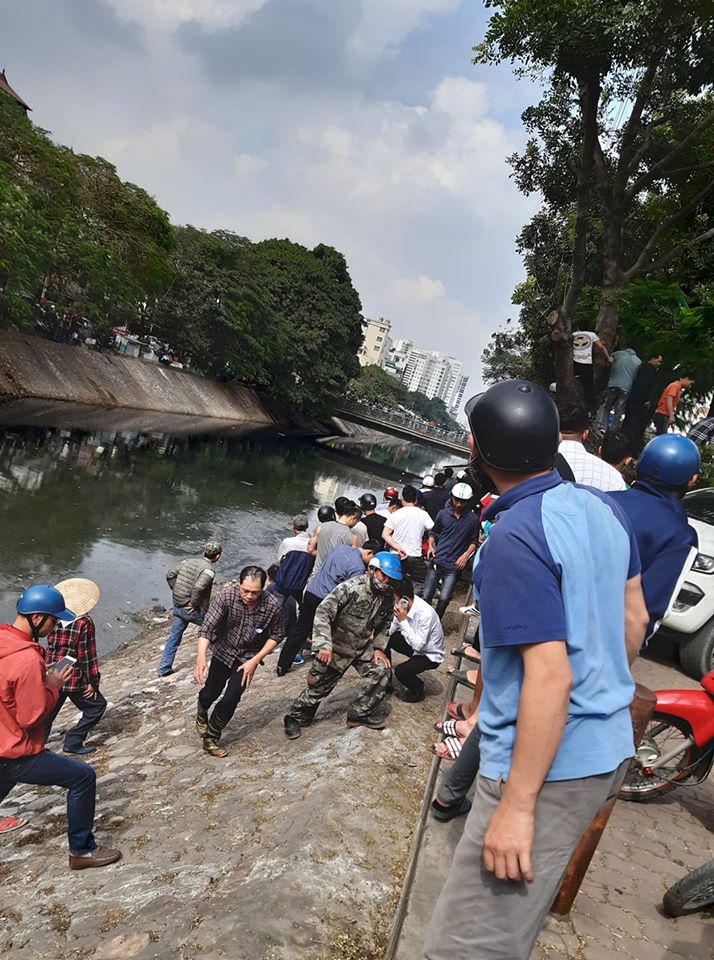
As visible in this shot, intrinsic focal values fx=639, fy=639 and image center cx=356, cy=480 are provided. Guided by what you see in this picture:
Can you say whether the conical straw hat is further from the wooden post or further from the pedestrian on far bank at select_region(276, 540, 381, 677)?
the wooden post

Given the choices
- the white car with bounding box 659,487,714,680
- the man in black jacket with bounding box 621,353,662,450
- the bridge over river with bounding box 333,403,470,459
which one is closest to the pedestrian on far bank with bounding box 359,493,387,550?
the man in black jacket with bounding box 621,353,662,450

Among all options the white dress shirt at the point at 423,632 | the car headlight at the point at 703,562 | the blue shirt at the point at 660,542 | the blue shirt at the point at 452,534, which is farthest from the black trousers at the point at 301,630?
the car headlight at the point at 703,562

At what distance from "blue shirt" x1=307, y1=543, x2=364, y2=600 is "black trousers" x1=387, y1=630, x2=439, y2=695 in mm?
750

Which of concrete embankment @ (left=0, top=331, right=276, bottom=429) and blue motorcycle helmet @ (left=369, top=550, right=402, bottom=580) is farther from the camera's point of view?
concrete embankment @ (left=0, top=331, right=276, bottom=429)

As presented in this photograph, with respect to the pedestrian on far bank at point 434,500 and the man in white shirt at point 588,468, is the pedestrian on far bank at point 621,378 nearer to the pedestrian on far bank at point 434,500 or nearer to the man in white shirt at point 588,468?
the pedestrian on far bank at point 434,500

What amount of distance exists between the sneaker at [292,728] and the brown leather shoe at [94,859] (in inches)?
70.3

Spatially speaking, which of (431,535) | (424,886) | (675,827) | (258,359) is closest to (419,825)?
(424,886)

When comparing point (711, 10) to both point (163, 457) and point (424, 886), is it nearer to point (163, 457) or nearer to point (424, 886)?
point (424, 886)

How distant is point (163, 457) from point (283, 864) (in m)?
23.6

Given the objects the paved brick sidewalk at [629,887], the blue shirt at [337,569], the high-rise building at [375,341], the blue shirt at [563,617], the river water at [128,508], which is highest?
the high-rise building at [375,341]

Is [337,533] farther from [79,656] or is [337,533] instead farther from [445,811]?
[445,811]

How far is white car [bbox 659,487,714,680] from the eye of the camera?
275 inches

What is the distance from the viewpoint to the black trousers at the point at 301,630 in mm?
6823

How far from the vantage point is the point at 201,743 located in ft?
19.4
